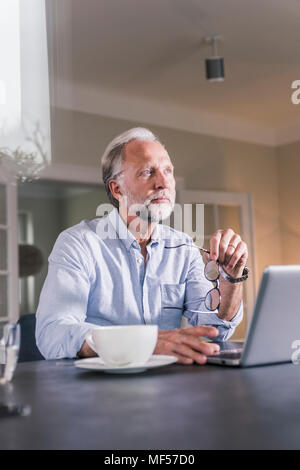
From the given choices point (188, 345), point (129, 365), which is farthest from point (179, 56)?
point (129, 365)

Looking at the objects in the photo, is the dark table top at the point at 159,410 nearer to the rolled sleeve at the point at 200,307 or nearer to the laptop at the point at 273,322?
the laptop at the point at 273,322

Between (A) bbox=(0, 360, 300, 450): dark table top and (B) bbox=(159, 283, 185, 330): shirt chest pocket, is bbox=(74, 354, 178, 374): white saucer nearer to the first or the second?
(A) bbox=(0, 360, 300, 450): dark table top

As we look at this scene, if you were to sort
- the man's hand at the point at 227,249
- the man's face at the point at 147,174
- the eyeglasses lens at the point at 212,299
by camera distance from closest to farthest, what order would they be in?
1. the man's hand at the point at 227,249
2. the eyeglasses lens at the point at 212,299
3. the man's face at the point at 147,174

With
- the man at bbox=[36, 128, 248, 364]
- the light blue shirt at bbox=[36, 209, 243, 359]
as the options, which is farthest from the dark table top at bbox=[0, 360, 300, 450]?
the light blue shirt at bbox=[36, 209, 243, 359]

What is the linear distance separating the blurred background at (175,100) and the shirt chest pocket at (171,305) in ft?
6.36

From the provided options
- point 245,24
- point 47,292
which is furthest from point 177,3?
point 47,292

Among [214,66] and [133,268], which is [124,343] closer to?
[133,268]

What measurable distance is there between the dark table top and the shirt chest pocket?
740mm

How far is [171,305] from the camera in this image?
68.4 inches

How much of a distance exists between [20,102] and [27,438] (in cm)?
351

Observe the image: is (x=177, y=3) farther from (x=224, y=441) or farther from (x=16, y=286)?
(x=224, y=441)

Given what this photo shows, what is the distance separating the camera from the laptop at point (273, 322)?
3.05ft

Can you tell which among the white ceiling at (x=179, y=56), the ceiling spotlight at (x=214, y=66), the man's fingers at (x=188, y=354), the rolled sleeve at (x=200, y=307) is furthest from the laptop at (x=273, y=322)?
the ceiling spotlight at (x=214, y=66)

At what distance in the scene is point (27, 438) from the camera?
1.79 ft
